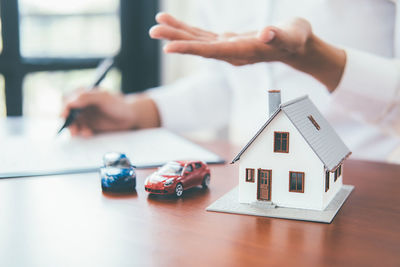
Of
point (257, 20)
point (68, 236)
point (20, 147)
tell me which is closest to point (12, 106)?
point (20, 147)

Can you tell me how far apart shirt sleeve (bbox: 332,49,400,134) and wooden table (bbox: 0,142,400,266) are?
0.91 ft

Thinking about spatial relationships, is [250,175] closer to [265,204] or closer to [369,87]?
[265,204]

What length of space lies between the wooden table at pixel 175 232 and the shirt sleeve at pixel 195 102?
71cm

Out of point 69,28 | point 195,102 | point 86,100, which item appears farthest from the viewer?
point 69,28

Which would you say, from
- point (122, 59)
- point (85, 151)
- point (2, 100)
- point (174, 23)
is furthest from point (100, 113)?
point (122, 59)

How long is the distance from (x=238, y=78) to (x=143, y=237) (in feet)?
3.23

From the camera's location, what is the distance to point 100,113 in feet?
4.34

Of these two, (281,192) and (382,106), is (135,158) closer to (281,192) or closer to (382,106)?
(281,192)

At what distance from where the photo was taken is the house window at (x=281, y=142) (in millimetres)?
645

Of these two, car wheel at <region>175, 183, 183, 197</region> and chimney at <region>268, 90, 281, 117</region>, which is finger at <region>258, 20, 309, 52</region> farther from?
car wheel at <region>175, 183, 183, 197</region>

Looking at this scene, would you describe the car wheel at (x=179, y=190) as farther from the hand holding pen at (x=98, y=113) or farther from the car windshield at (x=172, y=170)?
the hand holding pen at (x=98, y=113)

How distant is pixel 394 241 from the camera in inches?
21.8

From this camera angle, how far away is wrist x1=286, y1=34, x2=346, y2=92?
84 cm

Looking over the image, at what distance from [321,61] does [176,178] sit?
39 centimetres
